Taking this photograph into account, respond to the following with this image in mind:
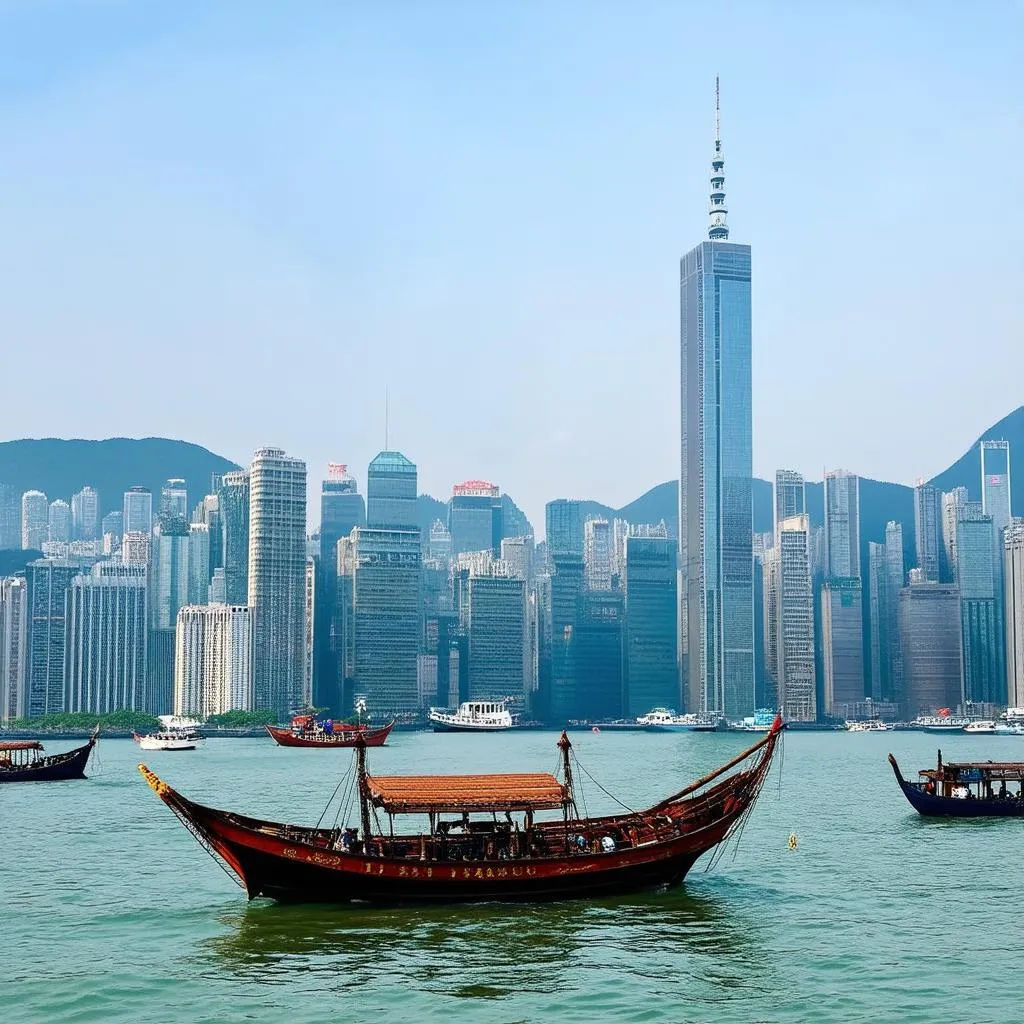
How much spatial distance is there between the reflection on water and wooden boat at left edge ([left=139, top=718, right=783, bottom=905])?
1.90 ft

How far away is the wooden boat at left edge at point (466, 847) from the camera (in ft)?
136

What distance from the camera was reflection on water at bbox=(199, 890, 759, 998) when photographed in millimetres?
35375

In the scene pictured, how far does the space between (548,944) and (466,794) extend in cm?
629

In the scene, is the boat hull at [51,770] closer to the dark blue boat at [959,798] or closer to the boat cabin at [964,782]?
the dark blue boat at [959,798]

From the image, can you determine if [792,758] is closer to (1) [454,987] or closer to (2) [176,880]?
(2) [176,880]

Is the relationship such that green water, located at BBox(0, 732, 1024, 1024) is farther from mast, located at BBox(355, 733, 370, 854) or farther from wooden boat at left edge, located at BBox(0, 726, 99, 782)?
wooden boat at left edge, located at BBox(0, 726, 99, 782)

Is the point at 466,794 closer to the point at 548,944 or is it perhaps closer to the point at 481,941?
the point at 481,941

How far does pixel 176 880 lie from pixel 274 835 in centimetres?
1040

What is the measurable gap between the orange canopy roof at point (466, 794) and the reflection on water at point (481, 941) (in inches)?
116

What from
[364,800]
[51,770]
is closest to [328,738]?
[51,770]

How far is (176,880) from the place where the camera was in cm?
5016

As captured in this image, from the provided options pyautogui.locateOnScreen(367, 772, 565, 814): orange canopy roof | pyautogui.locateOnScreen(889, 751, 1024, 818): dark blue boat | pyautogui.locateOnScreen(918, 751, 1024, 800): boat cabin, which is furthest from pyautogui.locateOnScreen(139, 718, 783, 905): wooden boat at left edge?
pyautogui.locateOnScreen(918, 751, 1024, 800): boat cabin

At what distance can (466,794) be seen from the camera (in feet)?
142

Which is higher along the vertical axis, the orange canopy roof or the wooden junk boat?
the orange canopy roof
